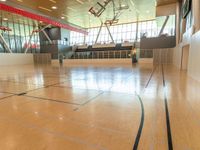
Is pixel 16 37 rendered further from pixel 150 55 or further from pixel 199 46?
pixel 199 46

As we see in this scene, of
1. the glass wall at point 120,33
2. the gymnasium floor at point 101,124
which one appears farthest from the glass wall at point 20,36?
the gymnasium floor at point 101,124

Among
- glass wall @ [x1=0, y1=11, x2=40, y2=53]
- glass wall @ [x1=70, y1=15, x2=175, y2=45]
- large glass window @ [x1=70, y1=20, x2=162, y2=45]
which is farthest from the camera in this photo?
large glass window @ [x1=70, y1=20, x2=162, y2=45]

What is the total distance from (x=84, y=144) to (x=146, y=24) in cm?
2291

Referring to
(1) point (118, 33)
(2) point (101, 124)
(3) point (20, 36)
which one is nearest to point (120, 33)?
(1) point (118, 33)

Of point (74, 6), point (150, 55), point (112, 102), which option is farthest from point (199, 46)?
point (74, 6)

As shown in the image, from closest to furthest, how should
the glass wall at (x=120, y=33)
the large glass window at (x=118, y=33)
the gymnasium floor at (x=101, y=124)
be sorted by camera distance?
1. the gymnasium floor at (x=101, y=124)
2. the glass wall at (x=120, y=33)
3. the large glass window at (x=118, y=33)

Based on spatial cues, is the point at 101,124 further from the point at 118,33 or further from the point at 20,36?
the point at 118,33

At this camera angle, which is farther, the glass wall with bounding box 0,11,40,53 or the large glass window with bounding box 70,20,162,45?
the large glass window with bounding box 70,20,162,45

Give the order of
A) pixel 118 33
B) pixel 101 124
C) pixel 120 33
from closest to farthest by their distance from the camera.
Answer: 1. pixel 101 124
2. pixel 120 33
3. pixel 118 33

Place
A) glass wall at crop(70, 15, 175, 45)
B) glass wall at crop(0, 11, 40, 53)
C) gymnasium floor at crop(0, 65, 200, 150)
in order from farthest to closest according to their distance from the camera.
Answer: glass wall at crop(70, 15, 175, 45), glass wall at crop(0, 11, 40, 53), gymnasium floor at crop(0, 65, 200, 150)

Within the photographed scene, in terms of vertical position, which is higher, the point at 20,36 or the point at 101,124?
the point at 20,36

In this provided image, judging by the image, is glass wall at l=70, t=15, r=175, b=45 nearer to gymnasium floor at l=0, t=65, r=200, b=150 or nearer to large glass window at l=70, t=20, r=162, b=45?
large glass window at l=70, t=20, r=162, b=45

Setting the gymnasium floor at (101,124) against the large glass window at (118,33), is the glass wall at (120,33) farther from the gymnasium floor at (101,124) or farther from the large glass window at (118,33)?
the gymnasium floor at (101,124)

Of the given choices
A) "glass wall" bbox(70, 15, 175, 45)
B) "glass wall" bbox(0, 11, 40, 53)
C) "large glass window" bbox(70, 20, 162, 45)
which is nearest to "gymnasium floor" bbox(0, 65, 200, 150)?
"glass wall" bbox(0, 11, 40, 53)
